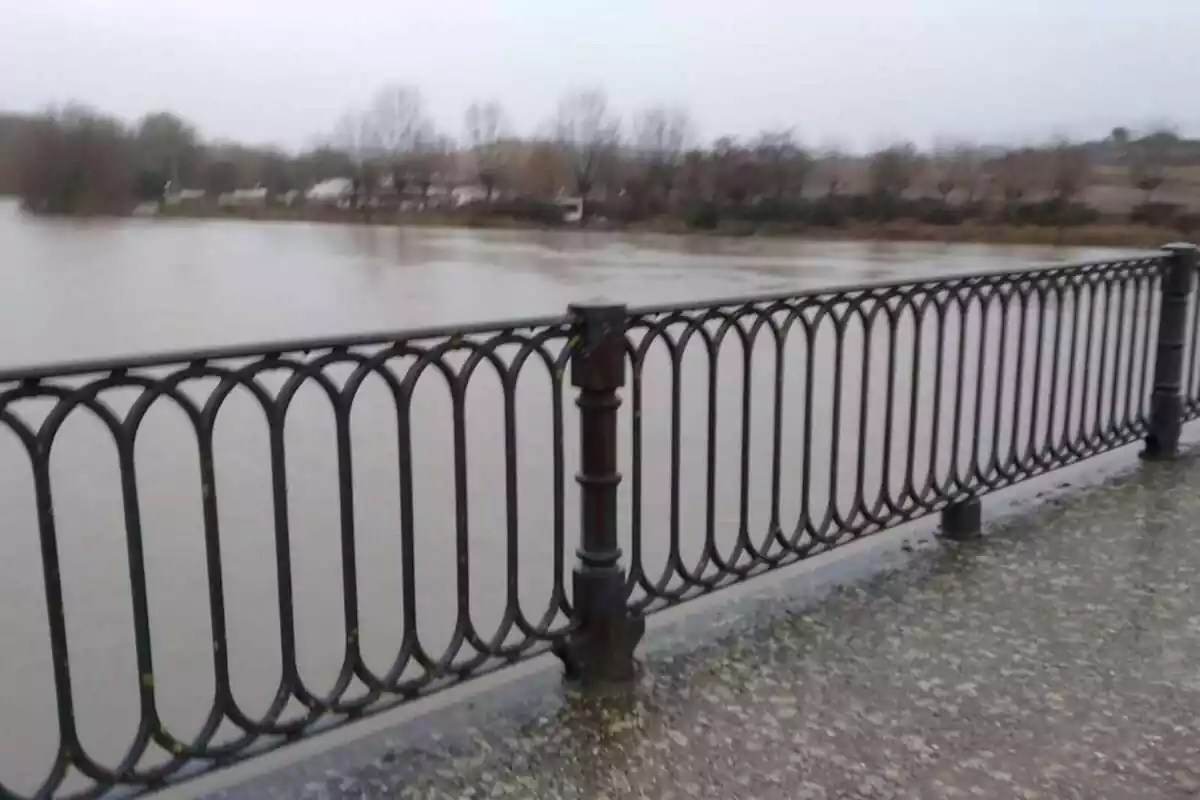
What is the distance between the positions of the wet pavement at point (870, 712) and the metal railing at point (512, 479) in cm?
18

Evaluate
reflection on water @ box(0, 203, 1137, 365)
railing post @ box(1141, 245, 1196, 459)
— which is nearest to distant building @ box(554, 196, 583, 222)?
reflection on water @ box(0, 203, 1137, 365)

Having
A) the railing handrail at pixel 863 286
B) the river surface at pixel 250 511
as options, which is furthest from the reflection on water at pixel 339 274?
the railing handrail at pixel 863 286

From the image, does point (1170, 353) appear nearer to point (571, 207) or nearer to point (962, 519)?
point (962, 519)

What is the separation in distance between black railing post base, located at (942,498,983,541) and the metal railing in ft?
0.03

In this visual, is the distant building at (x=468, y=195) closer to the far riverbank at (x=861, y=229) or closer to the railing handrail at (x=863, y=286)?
the far riverbank at (x=861, y=229)

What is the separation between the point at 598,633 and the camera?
346cm

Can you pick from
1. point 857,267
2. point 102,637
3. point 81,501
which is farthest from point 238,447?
point 857,267

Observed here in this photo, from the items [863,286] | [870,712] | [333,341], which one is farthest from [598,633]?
[863,286]

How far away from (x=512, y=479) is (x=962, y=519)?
256 cm

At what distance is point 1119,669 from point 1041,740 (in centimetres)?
66

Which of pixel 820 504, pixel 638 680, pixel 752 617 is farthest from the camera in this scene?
pixel 820 504

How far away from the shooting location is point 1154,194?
52.7 ft

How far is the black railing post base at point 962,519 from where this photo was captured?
496 centimetres

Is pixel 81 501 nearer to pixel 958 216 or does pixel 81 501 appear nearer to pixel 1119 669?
pixel 1119 669
